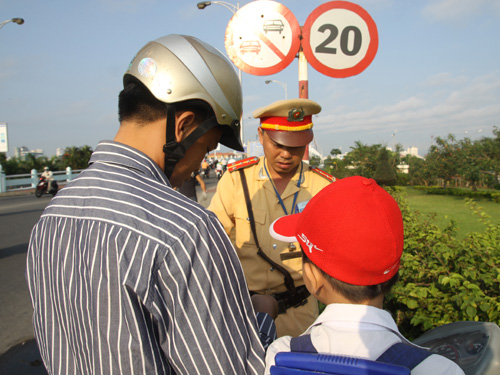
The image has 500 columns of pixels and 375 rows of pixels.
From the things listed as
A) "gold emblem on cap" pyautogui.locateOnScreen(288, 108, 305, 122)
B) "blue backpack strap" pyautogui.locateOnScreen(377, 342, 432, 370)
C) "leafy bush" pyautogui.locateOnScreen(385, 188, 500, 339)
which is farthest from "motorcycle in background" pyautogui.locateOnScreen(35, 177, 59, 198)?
"blue backpack strap" pyautogui.locateOnScreen(377, 342, 432, 370)

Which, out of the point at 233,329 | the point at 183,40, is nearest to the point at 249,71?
the point at 183,40

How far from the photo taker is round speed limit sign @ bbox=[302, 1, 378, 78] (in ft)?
11.8

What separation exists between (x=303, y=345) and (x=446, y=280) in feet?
4.68

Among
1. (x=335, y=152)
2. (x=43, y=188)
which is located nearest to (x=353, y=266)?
(x=43, y=188)

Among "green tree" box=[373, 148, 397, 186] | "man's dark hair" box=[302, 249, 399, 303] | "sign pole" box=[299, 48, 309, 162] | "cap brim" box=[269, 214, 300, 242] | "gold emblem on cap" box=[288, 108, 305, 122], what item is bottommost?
"green tree" box=[373, 148, 397, 186]

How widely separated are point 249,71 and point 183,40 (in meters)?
2.43

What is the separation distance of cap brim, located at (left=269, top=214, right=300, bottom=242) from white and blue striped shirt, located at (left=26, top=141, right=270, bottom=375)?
0.54 m

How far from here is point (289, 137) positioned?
8.92ft

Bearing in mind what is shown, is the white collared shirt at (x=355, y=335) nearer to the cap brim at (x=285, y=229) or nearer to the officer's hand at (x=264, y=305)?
the cap brim at (x=285, y=229)

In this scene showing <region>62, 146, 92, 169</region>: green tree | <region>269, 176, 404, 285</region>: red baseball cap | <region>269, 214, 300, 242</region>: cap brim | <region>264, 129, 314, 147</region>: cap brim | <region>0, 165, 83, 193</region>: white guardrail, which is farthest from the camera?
<region>62, 146, 92, 169</region>: green tree

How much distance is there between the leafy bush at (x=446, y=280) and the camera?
2.22 m

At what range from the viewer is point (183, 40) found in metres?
1.53

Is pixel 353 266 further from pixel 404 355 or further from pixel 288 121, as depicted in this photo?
pixel 288 121

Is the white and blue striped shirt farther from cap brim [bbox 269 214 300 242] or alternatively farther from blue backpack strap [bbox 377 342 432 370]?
cap brim [bbox 269 214 300 242]
